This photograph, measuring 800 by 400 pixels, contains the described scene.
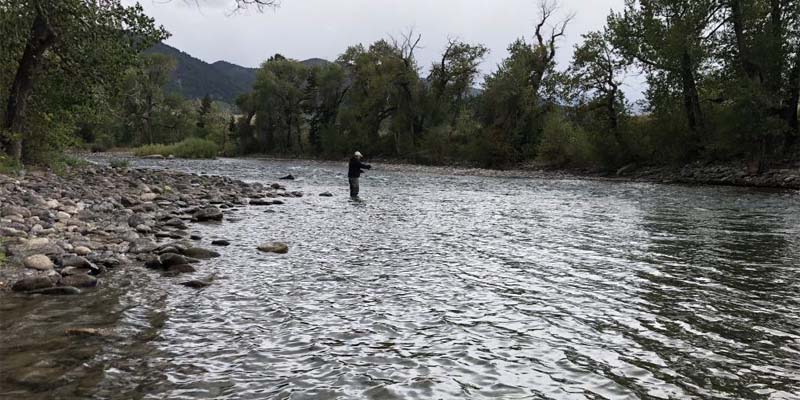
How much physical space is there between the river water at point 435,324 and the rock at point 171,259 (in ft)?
1.18

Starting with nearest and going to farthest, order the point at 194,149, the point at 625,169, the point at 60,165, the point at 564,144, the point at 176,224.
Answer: the point at 176,224 → the point at 60,165 → the point at 625,169 → the point at 564,144 → the point at 194,149

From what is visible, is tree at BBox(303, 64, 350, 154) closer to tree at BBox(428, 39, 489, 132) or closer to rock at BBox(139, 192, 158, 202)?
tree at BBox(428, 39, 489, 132)

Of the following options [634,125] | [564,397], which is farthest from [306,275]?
[634,125]

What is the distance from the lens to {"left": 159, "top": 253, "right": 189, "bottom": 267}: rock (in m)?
9.63

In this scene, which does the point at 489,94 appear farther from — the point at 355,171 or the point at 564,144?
the point at 355,171

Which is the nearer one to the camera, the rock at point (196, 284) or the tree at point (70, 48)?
the rock at point (196, 284)

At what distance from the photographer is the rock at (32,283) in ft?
24.7

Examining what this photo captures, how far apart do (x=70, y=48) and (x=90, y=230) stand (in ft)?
43.1

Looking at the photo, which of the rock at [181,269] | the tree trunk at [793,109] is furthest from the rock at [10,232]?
the tree trunk at [793,109]

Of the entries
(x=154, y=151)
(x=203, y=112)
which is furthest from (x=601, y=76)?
(x=203, y=112)

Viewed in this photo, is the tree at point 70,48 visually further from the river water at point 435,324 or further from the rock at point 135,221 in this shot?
the river water at point 435,324

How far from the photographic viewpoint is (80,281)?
7.97 metres

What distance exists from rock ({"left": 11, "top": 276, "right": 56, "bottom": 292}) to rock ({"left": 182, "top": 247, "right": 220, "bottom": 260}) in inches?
116

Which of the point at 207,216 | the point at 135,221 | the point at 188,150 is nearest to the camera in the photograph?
the point at 135,221
